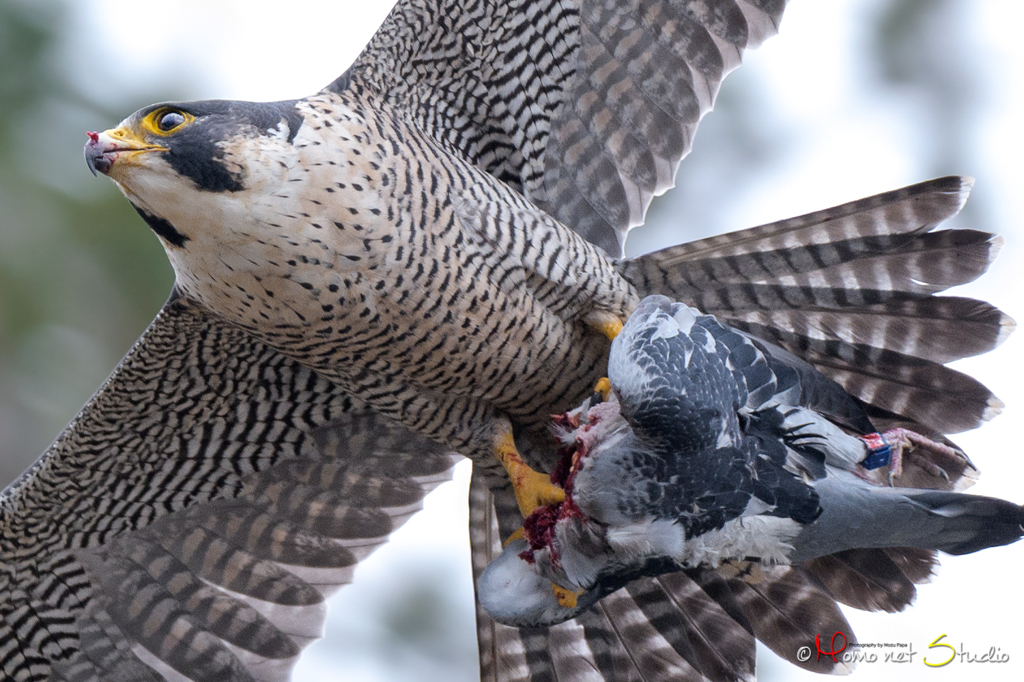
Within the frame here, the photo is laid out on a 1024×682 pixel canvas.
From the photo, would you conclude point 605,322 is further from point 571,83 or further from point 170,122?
point 170,122

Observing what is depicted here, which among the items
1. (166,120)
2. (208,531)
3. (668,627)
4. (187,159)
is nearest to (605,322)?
(668,627)

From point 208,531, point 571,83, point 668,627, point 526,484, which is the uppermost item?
point 571,83

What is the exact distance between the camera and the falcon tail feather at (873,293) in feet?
13.1

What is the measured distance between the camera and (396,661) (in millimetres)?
9281

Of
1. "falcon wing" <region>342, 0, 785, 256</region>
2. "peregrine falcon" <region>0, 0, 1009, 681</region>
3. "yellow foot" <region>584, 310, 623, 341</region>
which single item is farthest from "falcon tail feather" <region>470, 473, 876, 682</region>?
"falcon wing" <region>342, 0, 785, 256</region>

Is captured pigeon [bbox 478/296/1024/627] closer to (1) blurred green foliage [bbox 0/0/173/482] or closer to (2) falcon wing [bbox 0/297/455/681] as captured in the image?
(2) falcon wing [bbox 0/297/455/681]

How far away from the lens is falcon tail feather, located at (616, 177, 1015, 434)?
3.98m

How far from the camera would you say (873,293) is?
413 centimetres

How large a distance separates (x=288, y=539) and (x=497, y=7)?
8.70 feet

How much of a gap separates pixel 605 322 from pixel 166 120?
182cm

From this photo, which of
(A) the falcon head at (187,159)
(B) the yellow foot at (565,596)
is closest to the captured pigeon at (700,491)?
(B) the yellow foot at (565,596)

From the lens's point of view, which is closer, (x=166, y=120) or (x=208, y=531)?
(x=166, y=120)

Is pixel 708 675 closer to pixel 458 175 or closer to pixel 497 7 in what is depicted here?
pixel 458 175

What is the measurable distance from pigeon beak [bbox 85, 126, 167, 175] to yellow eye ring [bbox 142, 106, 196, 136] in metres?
0.07
